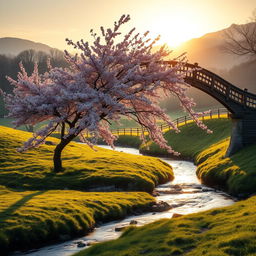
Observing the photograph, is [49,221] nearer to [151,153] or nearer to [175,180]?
[175,180]

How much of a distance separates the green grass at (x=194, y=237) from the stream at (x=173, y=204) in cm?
238

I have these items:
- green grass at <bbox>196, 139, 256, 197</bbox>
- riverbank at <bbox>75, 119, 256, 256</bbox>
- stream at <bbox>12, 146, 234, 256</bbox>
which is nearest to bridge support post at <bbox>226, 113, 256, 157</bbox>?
green grass at <bbox>196, 139, 256, 197</bbox>

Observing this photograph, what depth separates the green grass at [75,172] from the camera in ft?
114

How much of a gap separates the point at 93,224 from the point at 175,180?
19775 mm

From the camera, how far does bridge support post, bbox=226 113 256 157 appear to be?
45906 mm

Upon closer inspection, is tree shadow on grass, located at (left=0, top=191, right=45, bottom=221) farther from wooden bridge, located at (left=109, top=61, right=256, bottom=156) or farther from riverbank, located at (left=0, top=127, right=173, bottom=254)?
wooden bridge, located at (left=109, top=61, right=256, bottom=156)

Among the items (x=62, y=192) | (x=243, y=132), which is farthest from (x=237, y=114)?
(x=62, y=192)

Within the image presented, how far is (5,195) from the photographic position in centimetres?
2947

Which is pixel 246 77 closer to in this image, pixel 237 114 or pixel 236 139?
pixel 237 114

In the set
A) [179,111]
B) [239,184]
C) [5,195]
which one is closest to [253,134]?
[239,184]

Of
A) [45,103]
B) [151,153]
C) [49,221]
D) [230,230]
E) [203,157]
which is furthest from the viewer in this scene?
[151,153]

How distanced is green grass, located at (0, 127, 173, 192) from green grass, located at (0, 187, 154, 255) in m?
2.72

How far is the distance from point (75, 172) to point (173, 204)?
1175 centimetres

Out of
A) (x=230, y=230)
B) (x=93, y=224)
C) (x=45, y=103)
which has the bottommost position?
(x=93, y=224)
